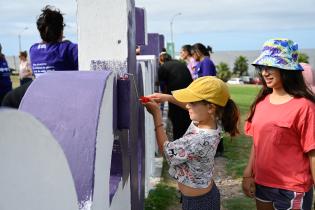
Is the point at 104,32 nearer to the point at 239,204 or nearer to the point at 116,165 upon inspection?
A: the point at 116,165

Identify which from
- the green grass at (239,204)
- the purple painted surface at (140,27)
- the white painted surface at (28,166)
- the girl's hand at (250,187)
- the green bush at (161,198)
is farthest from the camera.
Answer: the green grass at (239,204)

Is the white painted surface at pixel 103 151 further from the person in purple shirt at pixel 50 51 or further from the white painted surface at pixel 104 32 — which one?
the person in purple shirt at pixel 50 51

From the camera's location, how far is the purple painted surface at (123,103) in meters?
2.38

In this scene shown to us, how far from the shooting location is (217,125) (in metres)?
2.80

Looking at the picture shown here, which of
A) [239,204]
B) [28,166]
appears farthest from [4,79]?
[28,166]

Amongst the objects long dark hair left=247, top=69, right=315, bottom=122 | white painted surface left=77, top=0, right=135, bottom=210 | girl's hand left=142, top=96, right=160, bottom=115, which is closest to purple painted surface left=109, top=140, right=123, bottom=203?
white painted surface left=77, top=0, right=135, bottom=210

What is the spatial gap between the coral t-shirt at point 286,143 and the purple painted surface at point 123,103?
34.2 inches

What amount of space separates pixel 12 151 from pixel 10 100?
2.39m

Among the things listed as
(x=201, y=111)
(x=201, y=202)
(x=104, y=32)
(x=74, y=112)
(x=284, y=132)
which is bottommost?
(x=201, y=202)

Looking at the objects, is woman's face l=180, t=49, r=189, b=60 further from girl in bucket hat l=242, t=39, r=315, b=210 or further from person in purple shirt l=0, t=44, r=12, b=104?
girl in bucket hat l=242, t=39, r=315, b=210

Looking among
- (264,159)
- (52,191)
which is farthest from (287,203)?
(52,191)

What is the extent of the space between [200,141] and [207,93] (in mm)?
291

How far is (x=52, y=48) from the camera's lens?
3.39m

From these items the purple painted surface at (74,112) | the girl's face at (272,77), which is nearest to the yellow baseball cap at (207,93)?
the girl's face at (272,77)
